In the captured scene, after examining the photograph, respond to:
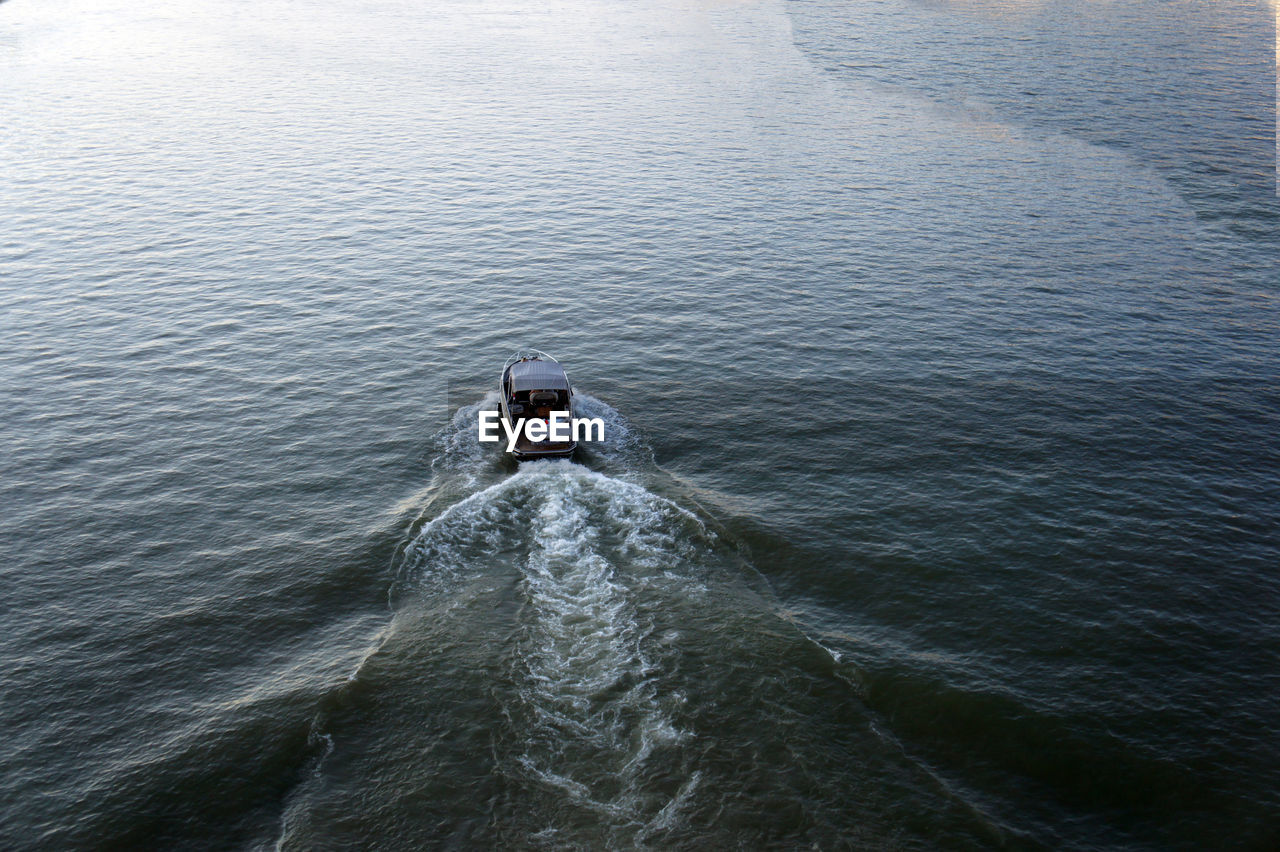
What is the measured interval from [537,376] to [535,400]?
2.53 metres

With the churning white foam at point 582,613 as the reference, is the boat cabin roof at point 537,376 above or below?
above

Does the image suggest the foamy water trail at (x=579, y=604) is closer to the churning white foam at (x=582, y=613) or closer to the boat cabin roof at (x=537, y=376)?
the churning white foam at (x=582, y=613)

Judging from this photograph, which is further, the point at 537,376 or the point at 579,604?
the point at 537,376

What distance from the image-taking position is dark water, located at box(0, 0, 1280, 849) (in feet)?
107

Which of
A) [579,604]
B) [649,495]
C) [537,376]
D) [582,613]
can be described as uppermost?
[537,376]

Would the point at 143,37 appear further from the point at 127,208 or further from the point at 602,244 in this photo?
the point at 602,244

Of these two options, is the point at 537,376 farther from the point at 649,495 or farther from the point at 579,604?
the point at 579,604

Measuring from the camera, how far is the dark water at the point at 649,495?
32531 millimetres

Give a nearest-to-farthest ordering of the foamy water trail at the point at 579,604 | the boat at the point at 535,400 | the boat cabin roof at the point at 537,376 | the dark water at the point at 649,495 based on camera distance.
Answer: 1. the foamy water trail at the point at 579,604
2. the dark water at the point at 649,495
3. the boat at the point at 535,400
4. the boat cabin roof at the point at 537,376

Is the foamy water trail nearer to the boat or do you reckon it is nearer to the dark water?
the dark water

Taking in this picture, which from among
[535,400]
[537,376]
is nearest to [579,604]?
[535,400]

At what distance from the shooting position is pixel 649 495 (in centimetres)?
4772

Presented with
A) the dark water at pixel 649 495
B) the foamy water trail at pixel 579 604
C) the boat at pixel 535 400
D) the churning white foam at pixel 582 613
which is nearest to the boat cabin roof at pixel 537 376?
the boat at pixel 535 400

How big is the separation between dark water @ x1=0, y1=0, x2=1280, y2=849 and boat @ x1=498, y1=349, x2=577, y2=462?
1.58 m
